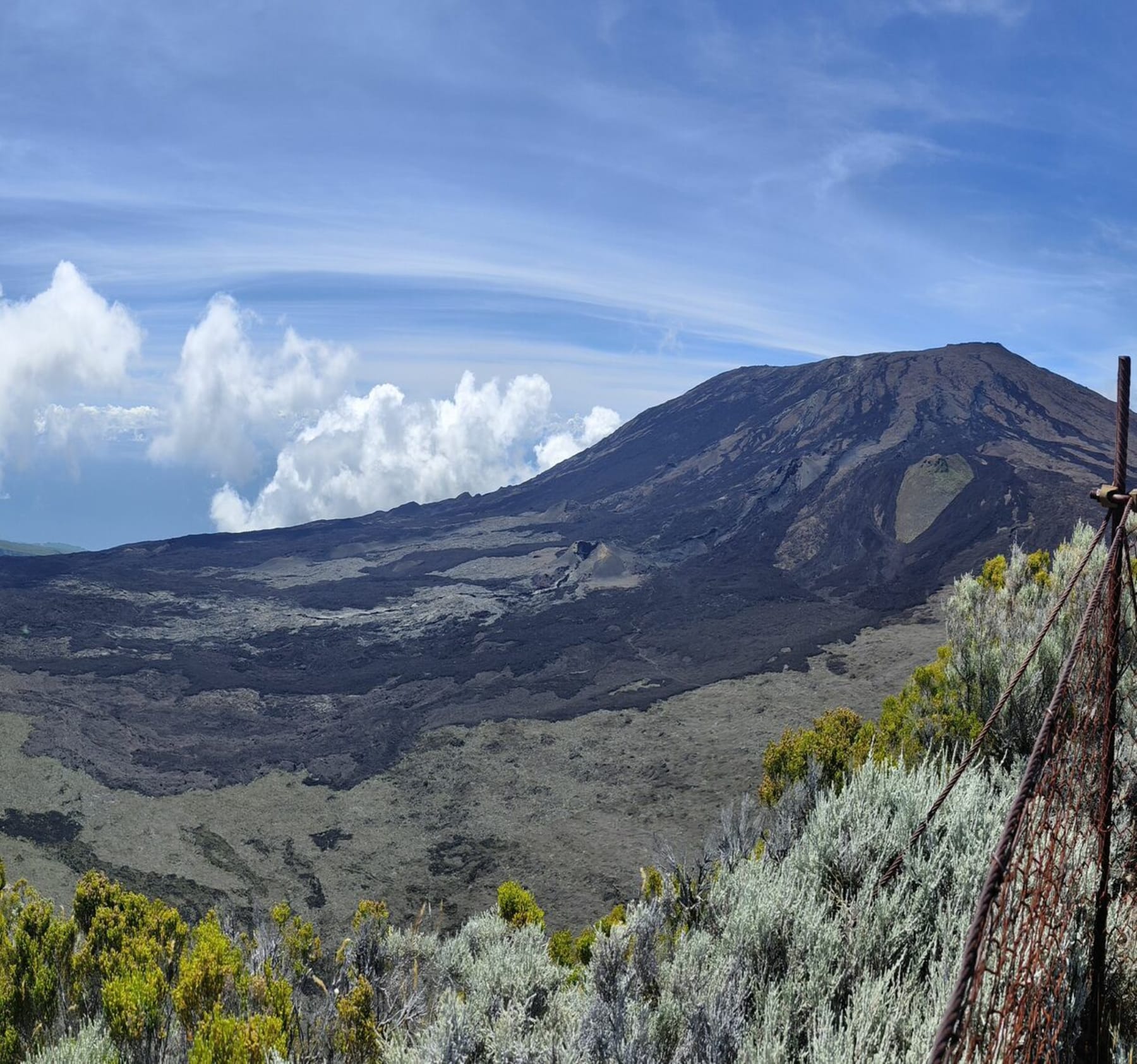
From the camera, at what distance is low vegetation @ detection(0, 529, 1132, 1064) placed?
354cm

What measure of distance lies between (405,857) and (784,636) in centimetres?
1602

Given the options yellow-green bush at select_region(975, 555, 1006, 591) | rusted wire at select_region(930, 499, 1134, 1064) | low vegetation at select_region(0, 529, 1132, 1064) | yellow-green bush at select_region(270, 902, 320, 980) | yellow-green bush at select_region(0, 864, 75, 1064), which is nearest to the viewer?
rusted wire at select_region(930, 499, 1134, 1064)

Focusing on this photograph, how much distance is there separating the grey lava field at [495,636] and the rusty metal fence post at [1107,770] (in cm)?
968

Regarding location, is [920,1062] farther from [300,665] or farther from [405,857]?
[300,665]

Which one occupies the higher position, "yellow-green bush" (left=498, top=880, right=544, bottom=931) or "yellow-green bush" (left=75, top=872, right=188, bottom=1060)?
"yellow-green bush" (left=75, top=872, right=188, bottom=1060)

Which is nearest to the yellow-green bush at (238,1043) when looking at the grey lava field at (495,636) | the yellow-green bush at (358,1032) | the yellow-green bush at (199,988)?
the yellow-green bush at (199,988)

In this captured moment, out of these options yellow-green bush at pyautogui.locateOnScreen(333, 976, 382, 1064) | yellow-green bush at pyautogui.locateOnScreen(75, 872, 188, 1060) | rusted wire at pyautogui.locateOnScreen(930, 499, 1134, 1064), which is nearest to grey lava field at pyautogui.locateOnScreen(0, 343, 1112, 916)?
yellow-green bush at pyautogui.locateOnScreen(75, 872, 188, 1060)

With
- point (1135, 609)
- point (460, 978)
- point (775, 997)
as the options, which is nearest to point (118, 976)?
point (460, 978)

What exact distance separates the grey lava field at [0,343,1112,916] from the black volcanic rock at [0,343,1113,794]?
0.18 metres

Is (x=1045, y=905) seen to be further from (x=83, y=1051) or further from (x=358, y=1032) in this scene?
(x=83, y=1051)

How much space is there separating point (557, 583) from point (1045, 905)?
3387 centimetres

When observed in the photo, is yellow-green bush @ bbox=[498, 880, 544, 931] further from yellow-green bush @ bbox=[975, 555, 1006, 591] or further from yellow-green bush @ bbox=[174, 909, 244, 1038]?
yellow-green bush @ bbox=[975, 555, 1006, 591]

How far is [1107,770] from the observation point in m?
2.98

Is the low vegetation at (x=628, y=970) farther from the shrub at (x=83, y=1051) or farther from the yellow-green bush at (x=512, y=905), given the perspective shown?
the yellow-green bush at (x=512, y=905)
